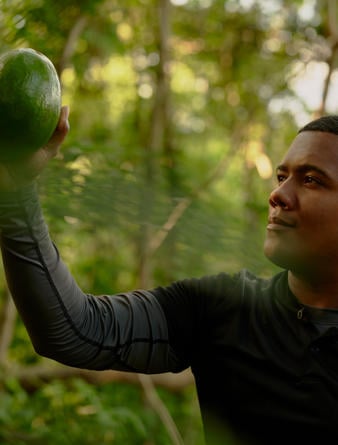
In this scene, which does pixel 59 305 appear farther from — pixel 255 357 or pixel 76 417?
pixel 76 417

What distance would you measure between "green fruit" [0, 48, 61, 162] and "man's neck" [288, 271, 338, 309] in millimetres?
741

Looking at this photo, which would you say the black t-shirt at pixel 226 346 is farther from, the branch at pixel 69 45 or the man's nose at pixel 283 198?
the branch at pixel 69 45

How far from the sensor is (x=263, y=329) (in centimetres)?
159

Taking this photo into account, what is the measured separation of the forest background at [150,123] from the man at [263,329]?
18cm

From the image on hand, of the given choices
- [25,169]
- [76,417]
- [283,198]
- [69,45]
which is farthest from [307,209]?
[76,417]

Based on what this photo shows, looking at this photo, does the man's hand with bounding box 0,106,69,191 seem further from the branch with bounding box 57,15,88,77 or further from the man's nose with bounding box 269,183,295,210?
the branch with bounding box 57,15,88,77

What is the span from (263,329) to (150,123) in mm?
2357

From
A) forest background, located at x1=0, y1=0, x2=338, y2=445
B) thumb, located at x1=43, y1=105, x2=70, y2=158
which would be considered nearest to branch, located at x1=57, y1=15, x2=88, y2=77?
forest background, located at x1=0, y1=0, x2=338, y2=445

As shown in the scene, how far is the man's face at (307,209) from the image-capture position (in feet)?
4.75

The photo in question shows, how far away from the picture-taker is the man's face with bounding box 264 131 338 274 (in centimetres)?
145

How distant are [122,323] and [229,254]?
1.76 ft

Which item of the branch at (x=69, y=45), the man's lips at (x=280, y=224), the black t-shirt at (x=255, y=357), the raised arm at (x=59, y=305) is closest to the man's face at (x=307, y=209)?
the man's lips at (x=280, y=224)

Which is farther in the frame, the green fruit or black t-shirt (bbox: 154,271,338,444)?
black t-shirt (bbox: 154,271,338,444)

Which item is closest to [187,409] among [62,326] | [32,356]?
[32,356]
